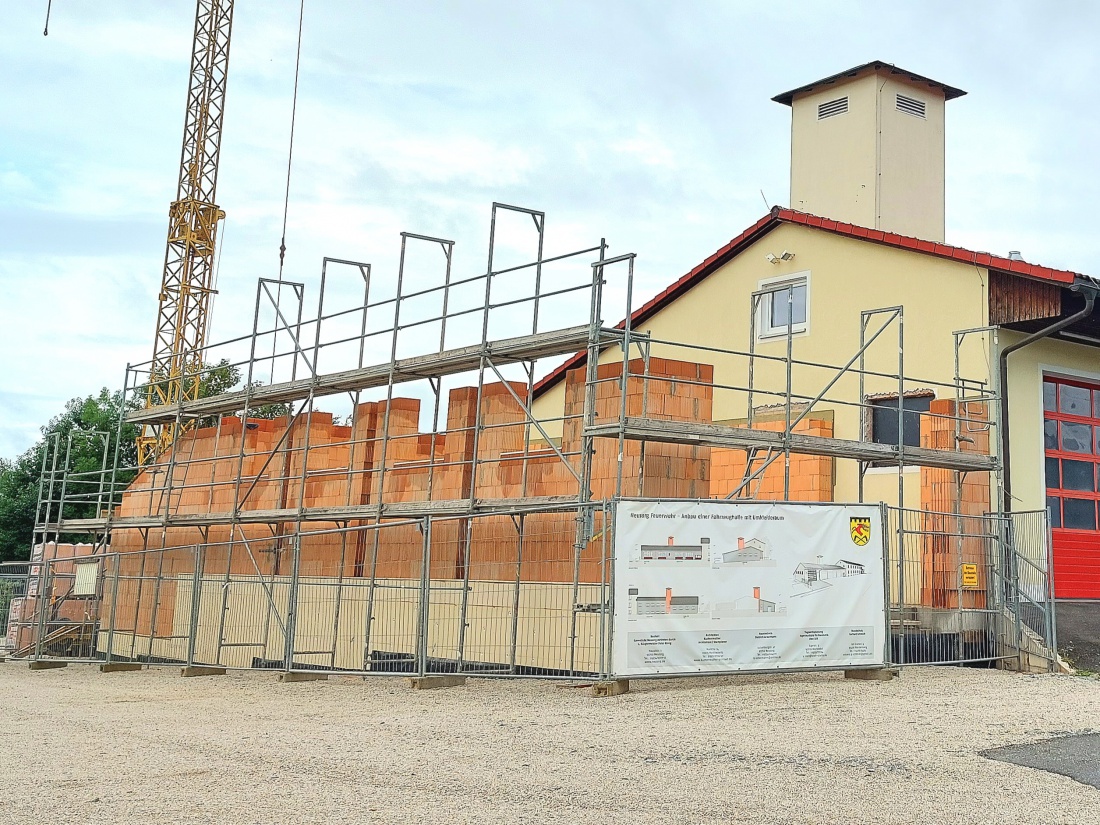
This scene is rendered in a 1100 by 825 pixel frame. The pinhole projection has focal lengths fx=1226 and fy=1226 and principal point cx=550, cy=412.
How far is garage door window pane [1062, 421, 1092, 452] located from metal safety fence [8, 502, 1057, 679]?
2.37 meters

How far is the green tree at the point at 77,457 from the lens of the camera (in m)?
52.0

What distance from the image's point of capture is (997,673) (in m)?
15.6

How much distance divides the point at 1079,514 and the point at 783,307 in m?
5.87

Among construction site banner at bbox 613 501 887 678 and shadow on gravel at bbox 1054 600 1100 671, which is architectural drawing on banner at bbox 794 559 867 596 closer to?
construction site banner at bbox 613 501 887 678

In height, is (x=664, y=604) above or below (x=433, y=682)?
above

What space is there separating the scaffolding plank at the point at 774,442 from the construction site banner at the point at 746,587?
133 centimetres

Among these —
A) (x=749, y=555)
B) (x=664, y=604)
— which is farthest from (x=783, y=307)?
(x=664, y=604)

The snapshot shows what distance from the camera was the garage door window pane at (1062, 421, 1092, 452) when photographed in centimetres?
1916

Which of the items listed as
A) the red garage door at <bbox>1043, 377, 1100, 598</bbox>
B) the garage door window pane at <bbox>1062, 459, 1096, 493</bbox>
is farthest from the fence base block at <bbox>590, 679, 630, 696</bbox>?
the garage door window pane at <bbox>1062, 459, 1096, 493</bbox>

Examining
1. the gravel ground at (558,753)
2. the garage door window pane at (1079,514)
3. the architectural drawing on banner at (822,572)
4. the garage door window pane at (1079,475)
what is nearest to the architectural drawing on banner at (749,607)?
the architectural drawing on banner at (822,572)

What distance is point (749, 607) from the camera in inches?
533

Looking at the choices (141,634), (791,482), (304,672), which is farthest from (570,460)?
(141,634)

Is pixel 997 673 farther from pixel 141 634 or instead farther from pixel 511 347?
pixel 141 634

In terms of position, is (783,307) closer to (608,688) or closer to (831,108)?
(831,108)
